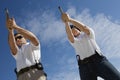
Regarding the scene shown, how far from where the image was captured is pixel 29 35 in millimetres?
9102

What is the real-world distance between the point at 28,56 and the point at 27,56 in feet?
0.11

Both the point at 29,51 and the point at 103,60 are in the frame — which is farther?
the point at 103,60

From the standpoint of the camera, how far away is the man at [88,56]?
9.76 metres

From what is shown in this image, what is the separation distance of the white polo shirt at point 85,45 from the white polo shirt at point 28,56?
1.55 meters

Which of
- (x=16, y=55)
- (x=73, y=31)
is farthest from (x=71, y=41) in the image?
(x=16, y=55)

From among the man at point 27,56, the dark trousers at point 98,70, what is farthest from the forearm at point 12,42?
the dark trousers at point 98,70

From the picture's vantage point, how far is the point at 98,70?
986cm

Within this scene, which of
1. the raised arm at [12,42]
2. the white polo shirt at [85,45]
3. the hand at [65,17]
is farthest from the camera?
the hand at [65,17]

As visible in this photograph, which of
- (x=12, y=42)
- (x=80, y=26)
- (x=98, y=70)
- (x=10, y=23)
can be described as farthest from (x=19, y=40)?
(x=98, y=70)

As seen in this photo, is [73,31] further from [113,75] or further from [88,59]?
[113,75]

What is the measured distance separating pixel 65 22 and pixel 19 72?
2.60 meters

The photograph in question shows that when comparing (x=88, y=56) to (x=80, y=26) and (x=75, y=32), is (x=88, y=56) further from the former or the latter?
(x=75, y=32)

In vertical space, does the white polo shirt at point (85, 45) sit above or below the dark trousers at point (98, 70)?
above

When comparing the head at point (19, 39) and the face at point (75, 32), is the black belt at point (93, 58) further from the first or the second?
the head at point (19, 39)
